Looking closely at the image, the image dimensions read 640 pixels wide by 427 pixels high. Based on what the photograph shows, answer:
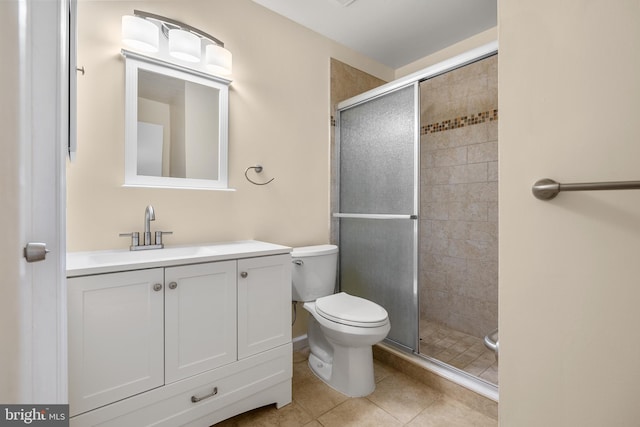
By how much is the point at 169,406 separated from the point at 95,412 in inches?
10.1

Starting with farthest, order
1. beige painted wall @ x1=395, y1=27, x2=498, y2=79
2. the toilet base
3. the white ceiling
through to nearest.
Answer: beige painted wall @ x1=395, y1=27, x2=498, y2=79 < the white ceiling < the toilet base

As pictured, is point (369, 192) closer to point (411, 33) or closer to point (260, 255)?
point (260, 255)

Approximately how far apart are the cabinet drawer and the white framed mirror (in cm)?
100

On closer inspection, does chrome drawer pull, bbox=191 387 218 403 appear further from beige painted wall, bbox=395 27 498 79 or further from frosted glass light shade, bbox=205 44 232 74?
beige painted wall, bbox=395 27 498 79

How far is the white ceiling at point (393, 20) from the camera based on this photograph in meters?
1.97

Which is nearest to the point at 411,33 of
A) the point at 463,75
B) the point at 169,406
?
the point at 463,75

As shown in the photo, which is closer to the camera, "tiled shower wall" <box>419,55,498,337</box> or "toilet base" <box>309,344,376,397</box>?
A: "toilet base" <box>309,344,376,397</box>

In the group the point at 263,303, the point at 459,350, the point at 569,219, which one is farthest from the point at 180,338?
the point at 459,350

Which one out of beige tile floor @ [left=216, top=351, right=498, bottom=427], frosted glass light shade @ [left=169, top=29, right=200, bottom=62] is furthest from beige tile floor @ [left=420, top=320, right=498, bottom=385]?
frosted glass light shade @ [left=169, top=29, right=200, bottom=62]

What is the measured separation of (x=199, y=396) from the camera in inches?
50.1

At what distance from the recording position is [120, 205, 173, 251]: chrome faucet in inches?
57.5

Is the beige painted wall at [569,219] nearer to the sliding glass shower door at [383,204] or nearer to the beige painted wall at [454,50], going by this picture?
the sliding glass shower door at [383,204]

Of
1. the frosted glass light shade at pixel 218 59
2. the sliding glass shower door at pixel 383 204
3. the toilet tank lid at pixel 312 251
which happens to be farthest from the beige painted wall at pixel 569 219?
the frosted glass light shade at pixel 218 59

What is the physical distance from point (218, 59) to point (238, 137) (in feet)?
1.52
